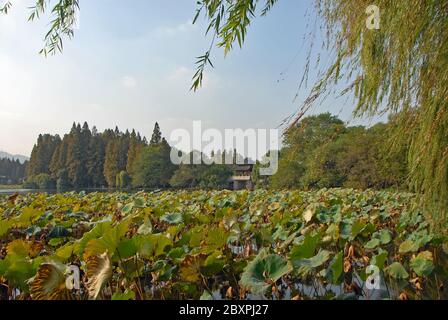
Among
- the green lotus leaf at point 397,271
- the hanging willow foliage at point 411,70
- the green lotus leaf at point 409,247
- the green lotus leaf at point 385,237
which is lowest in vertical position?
the green lotus leaf at point 397,271

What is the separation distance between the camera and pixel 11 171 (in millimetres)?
62625

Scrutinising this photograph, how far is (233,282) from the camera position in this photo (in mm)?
1677

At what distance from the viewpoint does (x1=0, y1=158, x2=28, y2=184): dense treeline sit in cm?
6006

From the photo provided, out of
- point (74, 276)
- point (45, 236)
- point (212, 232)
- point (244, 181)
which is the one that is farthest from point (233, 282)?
point (244, 181)

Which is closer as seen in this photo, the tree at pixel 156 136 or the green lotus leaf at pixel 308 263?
the green lotus leaf at pixel 308 263

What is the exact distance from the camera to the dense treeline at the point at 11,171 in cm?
6006

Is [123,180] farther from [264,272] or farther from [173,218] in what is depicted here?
[264,272]

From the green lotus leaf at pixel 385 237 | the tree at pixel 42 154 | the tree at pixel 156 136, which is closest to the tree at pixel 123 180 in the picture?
the tree at pixel 156 136

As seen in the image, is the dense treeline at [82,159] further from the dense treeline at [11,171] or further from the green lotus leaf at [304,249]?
the green lotus leaf at [304,249]

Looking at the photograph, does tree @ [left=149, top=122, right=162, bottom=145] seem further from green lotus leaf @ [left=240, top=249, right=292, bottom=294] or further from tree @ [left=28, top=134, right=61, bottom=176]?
green lotus leaf @ [left=240, top=249, right=292, bottom=294]

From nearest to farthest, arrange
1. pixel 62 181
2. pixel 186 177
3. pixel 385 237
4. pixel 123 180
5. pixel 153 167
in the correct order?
pixel 385 237
pixel 186 177
pixel 153 167
pixel 123 180
pixel 62 181

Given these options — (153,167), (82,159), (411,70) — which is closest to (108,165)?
(82,159)

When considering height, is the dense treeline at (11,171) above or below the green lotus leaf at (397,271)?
above

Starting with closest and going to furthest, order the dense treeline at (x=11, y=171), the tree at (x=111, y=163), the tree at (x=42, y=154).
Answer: the tree at (x=111, y=163), the tree at (x=42, y=154), the dense treeline at (x=11, y=171)
